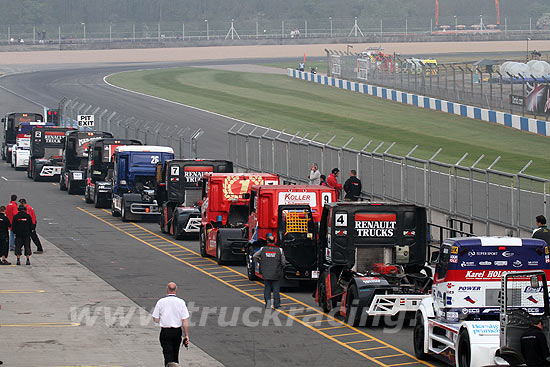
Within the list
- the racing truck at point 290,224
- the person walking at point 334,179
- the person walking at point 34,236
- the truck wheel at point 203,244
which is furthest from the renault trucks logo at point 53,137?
the racing truck at point 290,224

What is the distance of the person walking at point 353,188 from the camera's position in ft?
108

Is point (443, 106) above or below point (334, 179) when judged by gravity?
above

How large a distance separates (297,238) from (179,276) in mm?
3715

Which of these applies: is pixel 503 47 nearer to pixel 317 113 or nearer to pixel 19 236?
pixel 317 113

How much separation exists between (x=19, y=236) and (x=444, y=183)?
37.8 feet

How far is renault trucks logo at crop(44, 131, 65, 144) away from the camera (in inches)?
2066

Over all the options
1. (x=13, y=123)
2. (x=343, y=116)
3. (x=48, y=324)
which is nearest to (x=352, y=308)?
(x=48, y=324)

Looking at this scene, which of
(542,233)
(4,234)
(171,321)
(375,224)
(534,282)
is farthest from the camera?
(4,234)

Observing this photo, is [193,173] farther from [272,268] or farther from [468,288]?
[468,288]

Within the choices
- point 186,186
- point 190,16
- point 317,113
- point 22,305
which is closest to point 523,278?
point 22,305

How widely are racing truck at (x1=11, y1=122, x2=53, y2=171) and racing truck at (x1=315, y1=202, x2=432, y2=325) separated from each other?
3579cm

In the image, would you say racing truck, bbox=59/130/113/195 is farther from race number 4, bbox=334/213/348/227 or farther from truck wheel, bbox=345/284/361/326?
truck wheel, bbox=345/284/361/326

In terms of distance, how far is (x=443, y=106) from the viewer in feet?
203

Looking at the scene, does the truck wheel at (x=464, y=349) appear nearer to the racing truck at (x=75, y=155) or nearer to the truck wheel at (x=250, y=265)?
the truck wheel at (x=250, y=265)
